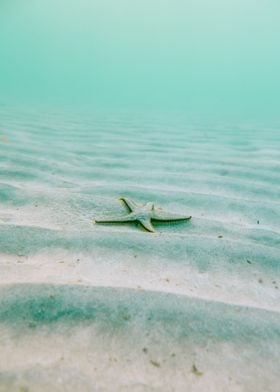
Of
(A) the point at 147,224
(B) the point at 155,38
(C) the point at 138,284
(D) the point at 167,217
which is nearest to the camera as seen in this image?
(C) the point at 138,284

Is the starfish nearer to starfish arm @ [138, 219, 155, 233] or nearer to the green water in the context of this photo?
starfish arm @ [138, 219, 155, 233]

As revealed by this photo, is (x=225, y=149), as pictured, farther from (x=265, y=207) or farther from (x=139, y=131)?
(x=265, y=207)

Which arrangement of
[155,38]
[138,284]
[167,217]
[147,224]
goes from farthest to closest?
[155,38]
[167,217]
[147,224]
[138,284]

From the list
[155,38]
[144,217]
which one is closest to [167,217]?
[144,217]

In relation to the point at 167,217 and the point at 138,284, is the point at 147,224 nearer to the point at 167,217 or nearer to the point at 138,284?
the point at 167,217

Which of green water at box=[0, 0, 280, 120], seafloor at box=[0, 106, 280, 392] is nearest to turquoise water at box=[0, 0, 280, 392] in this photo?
seafloor at box=[0, 106, 280, 392]

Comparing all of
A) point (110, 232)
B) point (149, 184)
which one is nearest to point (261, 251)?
point (110, 232)

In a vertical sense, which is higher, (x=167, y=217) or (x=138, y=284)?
(x=167, y=217)

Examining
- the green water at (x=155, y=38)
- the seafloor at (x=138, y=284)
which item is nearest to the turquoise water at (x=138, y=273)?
the seafloor at (x=138, y=284)
